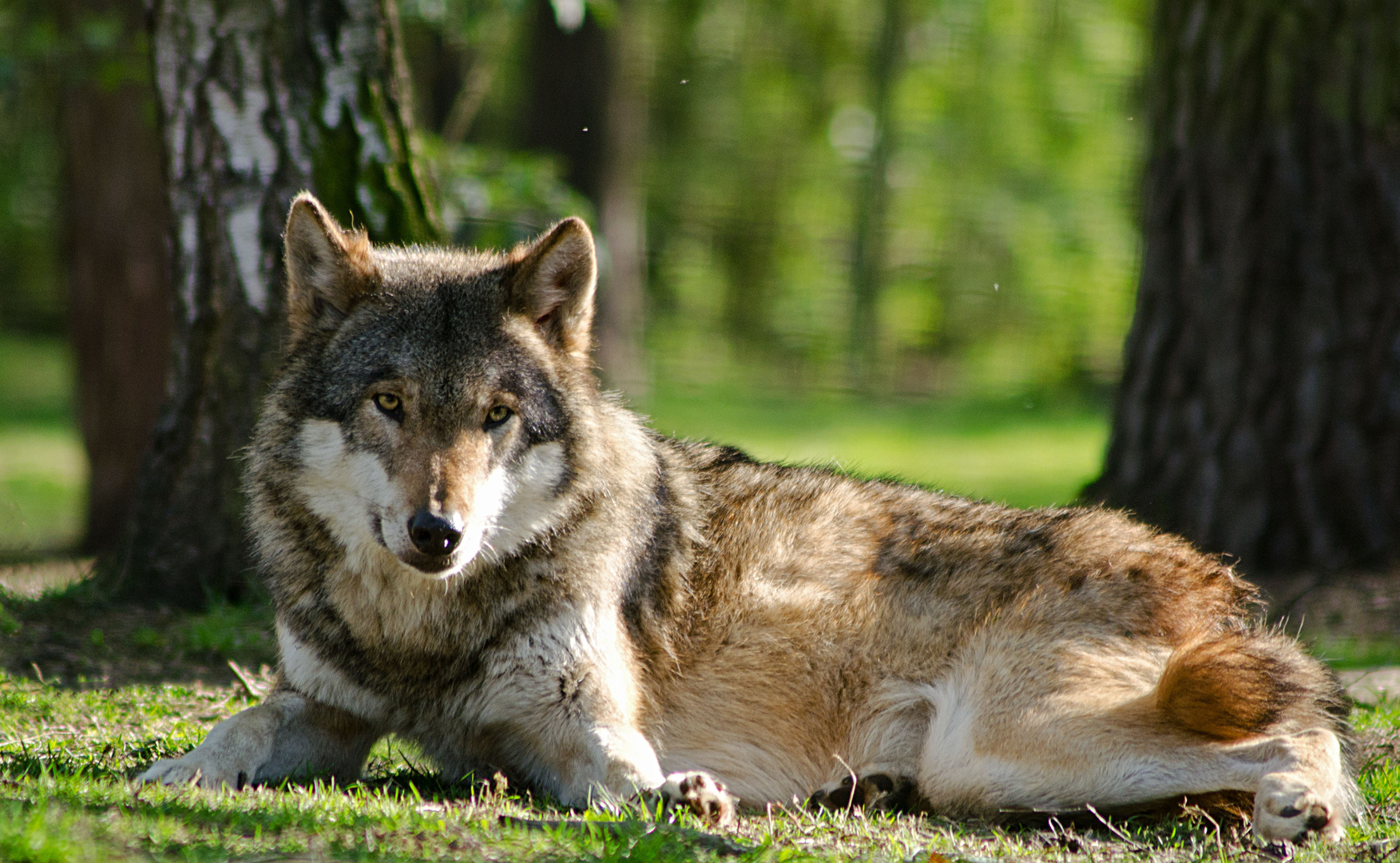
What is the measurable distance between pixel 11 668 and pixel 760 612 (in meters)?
3.22

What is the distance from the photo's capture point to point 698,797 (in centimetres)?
367

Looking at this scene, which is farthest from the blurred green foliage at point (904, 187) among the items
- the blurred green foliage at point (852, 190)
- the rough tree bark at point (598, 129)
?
the rough tree bark at point (598, 129)

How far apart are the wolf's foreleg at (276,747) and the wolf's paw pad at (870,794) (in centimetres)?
153

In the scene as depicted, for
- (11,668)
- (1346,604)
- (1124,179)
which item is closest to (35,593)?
(11,668)

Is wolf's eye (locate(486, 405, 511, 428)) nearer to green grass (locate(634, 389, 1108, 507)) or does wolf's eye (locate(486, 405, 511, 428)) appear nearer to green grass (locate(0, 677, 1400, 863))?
green grass (locate(0, 677, 1400, 863))

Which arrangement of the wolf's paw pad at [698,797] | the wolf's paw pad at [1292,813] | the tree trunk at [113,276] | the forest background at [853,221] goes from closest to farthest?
the wolf's paw pad at [1292,813] < the wolf's paw pad at [698,797] < the tree trunk at [113,276] < the forest background at [853,221]

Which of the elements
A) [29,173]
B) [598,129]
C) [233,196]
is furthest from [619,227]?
[29,173]

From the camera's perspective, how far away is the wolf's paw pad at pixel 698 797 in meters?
3.66

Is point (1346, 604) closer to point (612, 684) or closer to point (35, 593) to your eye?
point (612, 684)

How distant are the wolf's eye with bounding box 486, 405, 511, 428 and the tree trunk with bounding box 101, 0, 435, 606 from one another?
2403 mm

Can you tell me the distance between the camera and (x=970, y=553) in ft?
14.7

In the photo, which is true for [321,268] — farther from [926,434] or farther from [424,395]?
[926,434]

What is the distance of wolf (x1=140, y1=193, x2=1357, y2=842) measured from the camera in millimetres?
3850

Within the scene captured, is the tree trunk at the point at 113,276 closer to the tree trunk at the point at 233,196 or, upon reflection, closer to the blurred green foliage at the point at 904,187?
the tree trunk at the point at 233,196
